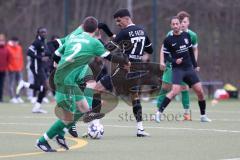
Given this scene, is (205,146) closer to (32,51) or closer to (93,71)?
(93,71)

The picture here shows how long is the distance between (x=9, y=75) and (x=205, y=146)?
55.6ft

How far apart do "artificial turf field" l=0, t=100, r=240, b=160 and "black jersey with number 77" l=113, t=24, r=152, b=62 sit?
1483mm

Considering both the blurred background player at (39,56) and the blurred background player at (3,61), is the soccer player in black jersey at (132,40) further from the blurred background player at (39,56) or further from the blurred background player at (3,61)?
the blurred background player at (3,61)

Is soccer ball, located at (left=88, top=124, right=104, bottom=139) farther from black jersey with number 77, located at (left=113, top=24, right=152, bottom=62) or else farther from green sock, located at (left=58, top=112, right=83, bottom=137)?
black jersey with number 77, located at (left=113, top=24, right=152, bottom=62)

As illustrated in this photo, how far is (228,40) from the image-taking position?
101 ft

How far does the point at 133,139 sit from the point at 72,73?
1979mm

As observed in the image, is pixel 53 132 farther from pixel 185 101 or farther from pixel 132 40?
pixel 185 101

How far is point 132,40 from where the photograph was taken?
15.3 m

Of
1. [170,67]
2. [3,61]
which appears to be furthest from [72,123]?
[3,61]

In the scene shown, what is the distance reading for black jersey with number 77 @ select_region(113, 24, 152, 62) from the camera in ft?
49.7

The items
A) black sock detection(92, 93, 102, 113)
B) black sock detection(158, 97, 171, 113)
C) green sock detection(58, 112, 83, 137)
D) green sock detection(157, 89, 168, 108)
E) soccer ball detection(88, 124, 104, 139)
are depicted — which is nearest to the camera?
green sock detection(58, 112, 83, 137)

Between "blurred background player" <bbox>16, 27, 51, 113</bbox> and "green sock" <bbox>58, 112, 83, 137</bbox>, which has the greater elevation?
"blurred background player" <bbox>16, 27, 51, 113</bbox>

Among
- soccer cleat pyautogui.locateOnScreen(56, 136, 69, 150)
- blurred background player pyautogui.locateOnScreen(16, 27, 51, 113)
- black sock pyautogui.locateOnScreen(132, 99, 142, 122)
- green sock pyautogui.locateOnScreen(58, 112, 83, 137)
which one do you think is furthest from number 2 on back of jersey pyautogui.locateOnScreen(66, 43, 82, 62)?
blurred background player pyautogui.locateOnScreen(16, 27, 51, 113)

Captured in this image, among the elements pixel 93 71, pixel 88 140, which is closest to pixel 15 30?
pixel 93 71
